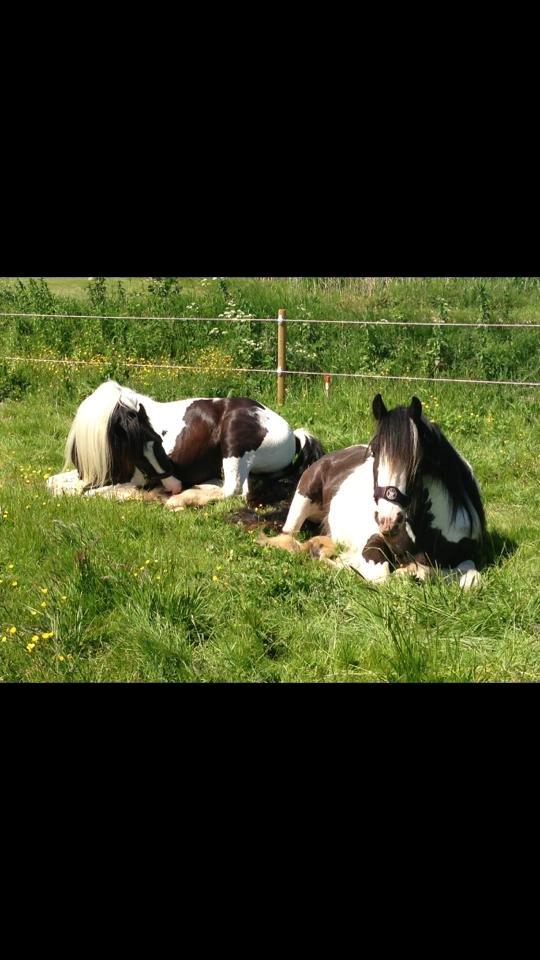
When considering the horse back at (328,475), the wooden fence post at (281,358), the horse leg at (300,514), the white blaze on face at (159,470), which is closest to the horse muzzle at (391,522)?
the horse back at (328,475)

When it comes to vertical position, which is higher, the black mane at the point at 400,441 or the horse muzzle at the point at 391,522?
the black mane at the point at 400,441

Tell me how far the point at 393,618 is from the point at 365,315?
8327mm

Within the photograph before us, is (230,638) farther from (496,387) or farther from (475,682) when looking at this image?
(496,387)

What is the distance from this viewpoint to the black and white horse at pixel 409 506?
4.68 m

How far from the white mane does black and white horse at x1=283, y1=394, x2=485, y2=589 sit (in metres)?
2.29

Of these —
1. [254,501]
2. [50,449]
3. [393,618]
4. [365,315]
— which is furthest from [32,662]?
[365,315]

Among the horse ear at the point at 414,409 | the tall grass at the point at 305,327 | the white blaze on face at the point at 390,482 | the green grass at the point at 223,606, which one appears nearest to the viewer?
the green grass at the point at 223,606

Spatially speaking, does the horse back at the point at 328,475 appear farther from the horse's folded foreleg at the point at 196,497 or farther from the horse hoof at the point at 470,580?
the horse hoof at the point at 470,580

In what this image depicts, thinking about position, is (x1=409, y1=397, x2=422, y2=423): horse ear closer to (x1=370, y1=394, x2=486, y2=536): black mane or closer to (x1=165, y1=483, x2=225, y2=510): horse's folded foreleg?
(x1=370, y1=394, x2=486, y2=536): black mane

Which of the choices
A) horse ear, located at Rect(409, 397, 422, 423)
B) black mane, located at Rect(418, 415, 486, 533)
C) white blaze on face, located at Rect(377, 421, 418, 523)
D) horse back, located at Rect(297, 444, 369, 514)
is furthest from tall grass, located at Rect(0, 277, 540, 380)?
white blaze on face, located at Rect(377, 421, 418, 523)

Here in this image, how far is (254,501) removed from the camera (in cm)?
715

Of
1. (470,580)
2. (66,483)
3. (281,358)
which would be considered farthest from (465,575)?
(281,358)

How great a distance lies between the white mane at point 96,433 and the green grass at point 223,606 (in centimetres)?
54

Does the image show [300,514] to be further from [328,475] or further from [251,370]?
[251,370]
